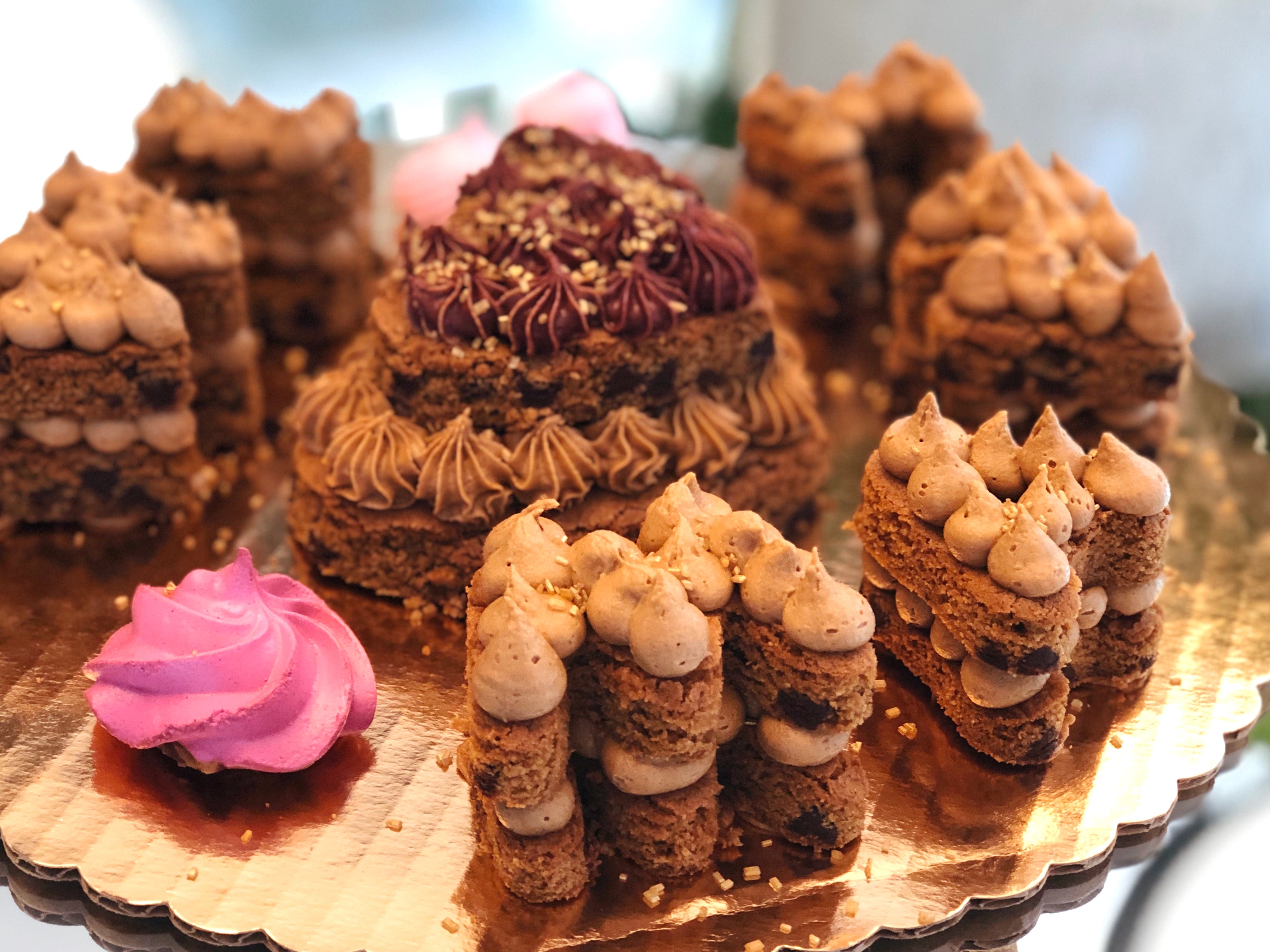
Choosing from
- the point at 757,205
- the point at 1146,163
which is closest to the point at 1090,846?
the point at 757,205

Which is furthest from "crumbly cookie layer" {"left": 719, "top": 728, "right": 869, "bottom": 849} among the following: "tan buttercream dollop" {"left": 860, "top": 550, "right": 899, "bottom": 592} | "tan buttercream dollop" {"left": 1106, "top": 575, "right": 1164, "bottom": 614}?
"tan buttercream dollop" {"left": 1106, "top": 575, "right": 1164, "bottom": 614}

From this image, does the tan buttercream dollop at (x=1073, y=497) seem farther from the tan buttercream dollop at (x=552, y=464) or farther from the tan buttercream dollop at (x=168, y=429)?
the tan buttercream dollop at (x=168, y=429)

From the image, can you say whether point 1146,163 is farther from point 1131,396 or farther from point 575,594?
point 575,594

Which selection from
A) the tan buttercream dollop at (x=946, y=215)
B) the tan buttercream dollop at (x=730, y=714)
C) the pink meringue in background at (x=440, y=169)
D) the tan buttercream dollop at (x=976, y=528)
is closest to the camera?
the tan buttercream dollop at (x=730, y=714)

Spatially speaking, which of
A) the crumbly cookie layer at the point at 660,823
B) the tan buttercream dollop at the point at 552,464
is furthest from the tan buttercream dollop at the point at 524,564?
the tan buttercream dollop at the point at 552,464

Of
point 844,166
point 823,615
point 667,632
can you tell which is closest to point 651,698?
point 667,632

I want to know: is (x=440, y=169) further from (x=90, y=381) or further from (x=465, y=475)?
(x=465, y=475)
